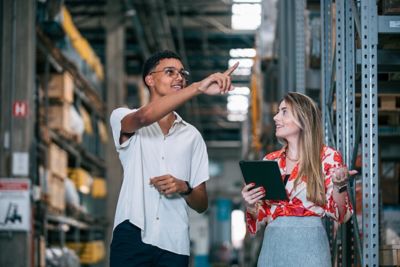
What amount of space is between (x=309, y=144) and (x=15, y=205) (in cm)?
726

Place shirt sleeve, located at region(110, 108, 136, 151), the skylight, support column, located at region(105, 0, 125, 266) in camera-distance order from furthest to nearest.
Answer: support column, located at region(105, 0, 125, 266)
the skylight
shirt sleeve, located at region(110, 108, 136, 151)

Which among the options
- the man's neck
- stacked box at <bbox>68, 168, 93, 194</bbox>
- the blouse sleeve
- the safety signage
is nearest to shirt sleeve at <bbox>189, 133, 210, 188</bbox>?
the man's neck

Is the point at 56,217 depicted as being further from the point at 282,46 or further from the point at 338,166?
the point at 338,166

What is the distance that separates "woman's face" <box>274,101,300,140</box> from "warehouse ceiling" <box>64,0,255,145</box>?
17.2m

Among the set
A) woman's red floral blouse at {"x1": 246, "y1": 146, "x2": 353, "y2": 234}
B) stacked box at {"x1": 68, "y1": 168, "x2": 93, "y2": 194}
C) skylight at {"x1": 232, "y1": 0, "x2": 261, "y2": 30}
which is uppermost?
skylight at {"x1": 232, "y1": 0, "x2": 261, "y2": 30}

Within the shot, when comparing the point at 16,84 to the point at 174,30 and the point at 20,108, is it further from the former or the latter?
the point at 174,30

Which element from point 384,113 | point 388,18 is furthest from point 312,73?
point 388,18

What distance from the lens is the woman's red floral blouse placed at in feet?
15.5

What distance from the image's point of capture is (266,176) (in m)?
4.62

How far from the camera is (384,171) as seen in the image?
9812 millimetres

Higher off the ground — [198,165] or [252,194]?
[198,165]

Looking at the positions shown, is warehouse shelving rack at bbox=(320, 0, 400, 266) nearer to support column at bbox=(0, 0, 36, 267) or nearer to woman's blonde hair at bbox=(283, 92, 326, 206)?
woman's blonde hair at bbox=(283, 92, 326, 206)

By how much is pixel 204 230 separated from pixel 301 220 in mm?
37426

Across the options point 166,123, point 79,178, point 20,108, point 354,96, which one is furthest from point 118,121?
point 79,178
